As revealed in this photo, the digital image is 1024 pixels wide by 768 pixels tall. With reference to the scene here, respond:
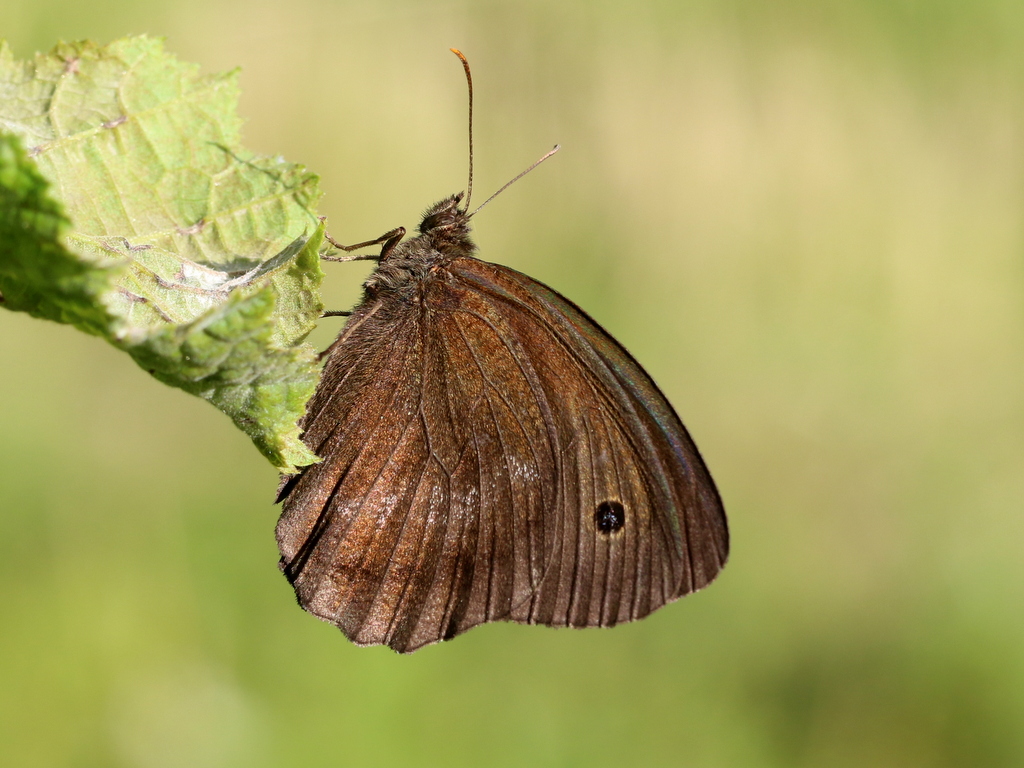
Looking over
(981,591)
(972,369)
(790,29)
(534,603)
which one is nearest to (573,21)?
(790,29)

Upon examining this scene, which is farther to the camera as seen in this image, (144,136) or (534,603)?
(534,603)

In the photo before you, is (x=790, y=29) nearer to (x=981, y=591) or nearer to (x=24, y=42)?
(x=981, y=591)

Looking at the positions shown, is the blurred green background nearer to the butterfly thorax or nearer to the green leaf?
the butterfly thorax

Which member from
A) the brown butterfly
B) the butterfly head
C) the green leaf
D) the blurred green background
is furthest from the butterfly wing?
the blurred green background

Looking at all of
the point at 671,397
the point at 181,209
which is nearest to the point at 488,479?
the point at 181,209

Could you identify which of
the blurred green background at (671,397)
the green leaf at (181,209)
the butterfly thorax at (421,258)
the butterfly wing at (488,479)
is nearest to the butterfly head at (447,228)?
the butterfly thorax at (421,258)

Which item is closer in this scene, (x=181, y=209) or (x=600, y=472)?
(x=181, y=209)

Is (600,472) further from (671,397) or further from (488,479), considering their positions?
(671,397)

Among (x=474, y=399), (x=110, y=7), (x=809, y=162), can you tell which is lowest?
(x=474, y=399)

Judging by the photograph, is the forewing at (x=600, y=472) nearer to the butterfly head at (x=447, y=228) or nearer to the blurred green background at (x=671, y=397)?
the butterfly head at (x=447, y=228)
